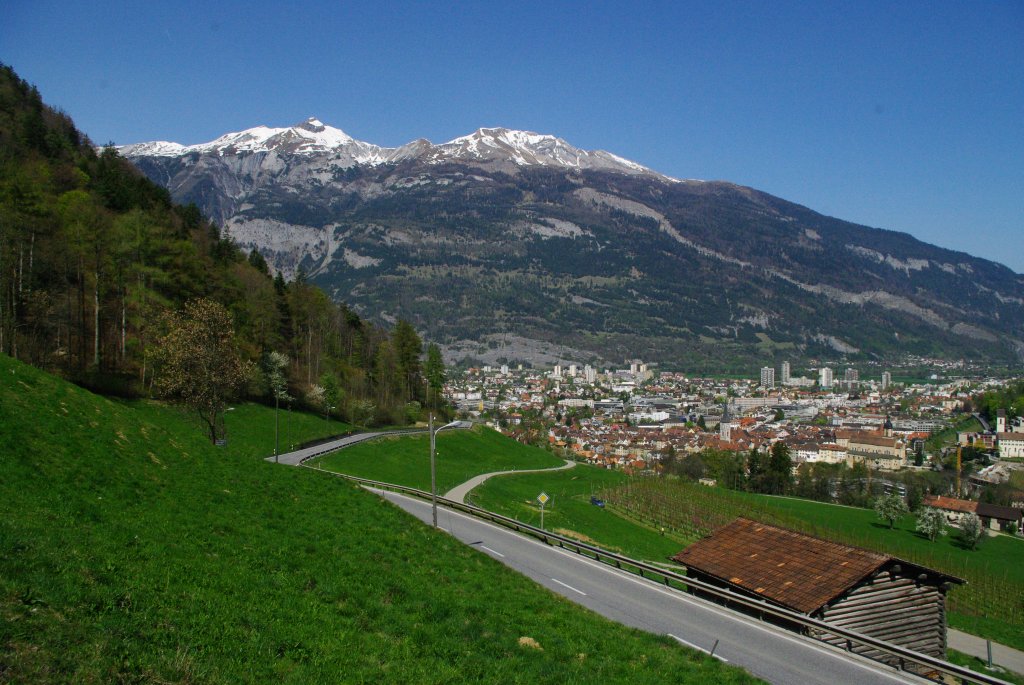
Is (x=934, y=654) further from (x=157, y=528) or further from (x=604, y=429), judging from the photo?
(x=604, y=429)

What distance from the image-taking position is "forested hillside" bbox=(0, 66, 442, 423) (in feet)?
125

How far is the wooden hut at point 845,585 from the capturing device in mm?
19219

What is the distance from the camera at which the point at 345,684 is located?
29.9 ft

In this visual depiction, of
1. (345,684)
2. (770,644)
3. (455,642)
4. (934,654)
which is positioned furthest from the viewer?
(934,654)

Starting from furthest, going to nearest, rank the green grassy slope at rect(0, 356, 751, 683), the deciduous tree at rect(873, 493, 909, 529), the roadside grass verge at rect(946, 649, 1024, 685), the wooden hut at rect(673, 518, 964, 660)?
the deciduous tree at rect(873, 493, 909, 529) → the roadside grass verge at rect(946, 649, 1024, 685) → the wooden hut at rect(673, 518, 964, 660) → the green grassy slope at rect(0, 356, 751, 683)

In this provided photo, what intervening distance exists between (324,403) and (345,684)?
61.0 m

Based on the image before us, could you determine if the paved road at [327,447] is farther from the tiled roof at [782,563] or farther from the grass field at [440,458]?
the tiled roof at [782,563]

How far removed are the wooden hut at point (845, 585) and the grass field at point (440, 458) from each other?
2529cm

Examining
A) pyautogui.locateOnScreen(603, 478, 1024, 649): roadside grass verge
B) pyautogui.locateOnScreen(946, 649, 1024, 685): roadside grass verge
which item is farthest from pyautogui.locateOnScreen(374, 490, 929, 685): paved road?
pyautogui.locateOnScreen(603, 478, 1024, 649): roadside grass verge

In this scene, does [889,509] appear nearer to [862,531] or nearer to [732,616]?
[862,531]

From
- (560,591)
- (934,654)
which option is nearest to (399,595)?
(560,591)

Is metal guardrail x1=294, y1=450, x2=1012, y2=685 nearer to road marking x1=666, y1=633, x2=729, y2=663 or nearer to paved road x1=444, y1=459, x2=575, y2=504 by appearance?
road marking x1=666, y1=633, x2=729, y2=663

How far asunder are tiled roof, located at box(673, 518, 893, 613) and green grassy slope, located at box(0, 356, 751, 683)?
6.68 meters

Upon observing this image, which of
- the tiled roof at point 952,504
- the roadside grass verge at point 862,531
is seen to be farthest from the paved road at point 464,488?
the tiled roof at point 952,504
